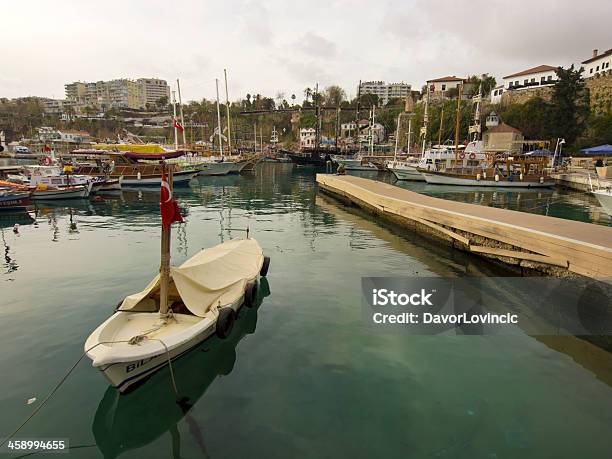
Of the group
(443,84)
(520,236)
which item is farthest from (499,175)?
(443,84)

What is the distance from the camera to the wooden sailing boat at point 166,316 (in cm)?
625

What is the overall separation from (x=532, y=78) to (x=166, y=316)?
352 ft

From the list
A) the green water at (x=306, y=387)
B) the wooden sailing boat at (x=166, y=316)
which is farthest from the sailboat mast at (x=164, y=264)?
the green water at (x=306, y=387)

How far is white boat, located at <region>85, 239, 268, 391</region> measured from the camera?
622 cm

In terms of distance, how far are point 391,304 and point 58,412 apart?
9013mm

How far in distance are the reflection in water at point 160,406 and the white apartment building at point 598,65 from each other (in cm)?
8821

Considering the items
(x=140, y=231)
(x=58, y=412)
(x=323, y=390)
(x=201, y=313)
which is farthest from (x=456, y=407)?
(x=140, y=231)

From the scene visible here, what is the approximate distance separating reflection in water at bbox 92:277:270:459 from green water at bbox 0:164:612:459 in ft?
0.08

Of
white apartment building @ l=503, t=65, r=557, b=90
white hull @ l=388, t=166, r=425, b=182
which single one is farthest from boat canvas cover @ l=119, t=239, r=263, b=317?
white apartment building @ l=503, t=65, r=557, b=90

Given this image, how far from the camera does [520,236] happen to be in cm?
1291

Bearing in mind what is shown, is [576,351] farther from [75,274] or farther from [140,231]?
[140,231]

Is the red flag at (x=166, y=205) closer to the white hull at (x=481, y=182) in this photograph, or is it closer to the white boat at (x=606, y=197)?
the white boat at (x=606, y=197)

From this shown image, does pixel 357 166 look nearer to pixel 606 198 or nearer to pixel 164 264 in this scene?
pixel 606 198

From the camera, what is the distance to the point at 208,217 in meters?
26.0
